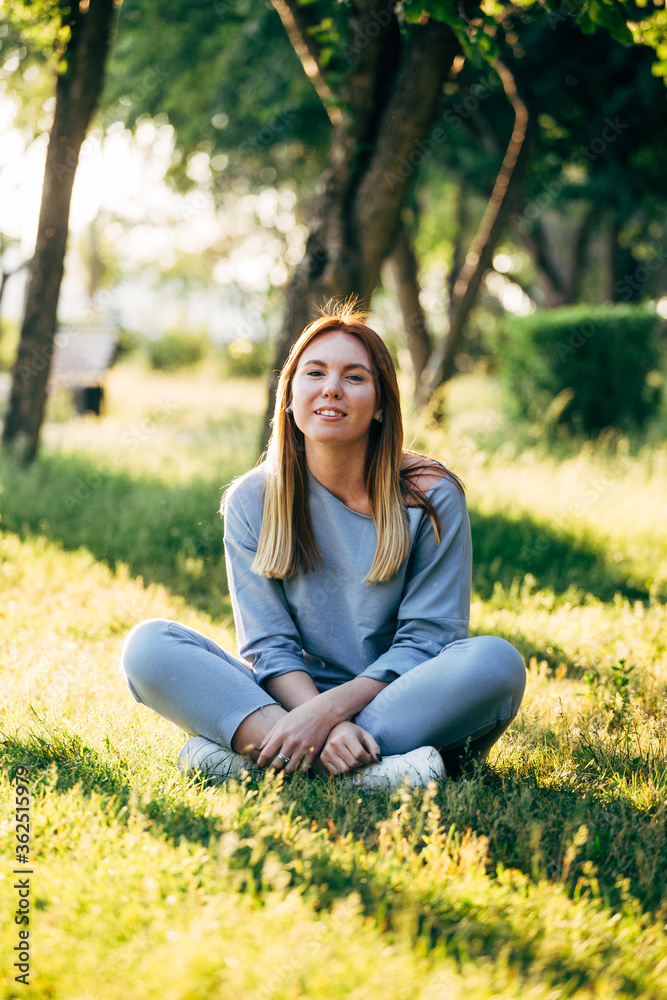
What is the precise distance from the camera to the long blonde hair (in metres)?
2.93

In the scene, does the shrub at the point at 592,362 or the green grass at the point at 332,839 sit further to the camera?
the shrub at the point at 592,362

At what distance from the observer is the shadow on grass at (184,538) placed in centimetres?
540

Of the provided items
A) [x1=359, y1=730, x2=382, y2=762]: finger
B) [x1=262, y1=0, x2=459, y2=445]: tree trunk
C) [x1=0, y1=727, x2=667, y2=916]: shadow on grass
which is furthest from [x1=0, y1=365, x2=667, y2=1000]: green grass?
[x1=262, y1=0, x2=459, y2=445]: tree trunk

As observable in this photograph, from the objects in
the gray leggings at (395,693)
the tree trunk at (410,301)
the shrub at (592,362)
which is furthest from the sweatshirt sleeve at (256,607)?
the tree trunk at (410,301)

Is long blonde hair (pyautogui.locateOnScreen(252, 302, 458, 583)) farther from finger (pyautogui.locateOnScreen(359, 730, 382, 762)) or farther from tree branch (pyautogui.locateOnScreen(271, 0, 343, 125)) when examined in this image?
tree branch (pyautogui.locateOnScreen(271, 0, 343, 125))

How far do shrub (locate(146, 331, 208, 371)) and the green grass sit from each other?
21.8m

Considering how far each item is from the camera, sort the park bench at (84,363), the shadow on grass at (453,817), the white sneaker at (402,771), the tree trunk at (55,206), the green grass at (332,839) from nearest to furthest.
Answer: the green grass at (332,839) → the shadow on grass at (453,817) → the white sneaker at (402,771) → the tree trunk at (55,206) → the park bench at (84,363)

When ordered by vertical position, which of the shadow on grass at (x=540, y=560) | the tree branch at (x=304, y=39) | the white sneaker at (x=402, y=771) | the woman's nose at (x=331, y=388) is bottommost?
the white sneaker at (x=402, y=771)

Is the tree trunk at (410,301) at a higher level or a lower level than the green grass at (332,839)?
higher

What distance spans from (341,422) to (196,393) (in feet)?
50.9

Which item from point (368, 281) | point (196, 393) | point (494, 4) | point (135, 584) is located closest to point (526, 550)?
point (368, 281)

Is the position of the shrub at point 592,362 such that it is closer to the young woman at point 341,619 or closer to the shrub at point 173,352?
the young woman at point 341,619

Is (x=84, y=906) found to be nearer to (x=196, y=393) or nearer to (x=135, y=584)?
(x=135, y=584)

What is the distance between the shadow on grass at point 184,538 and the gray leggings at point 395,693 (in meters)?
2.01
